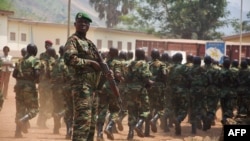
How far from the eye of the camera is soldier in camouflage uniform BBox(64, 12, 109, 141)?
19.2 ft

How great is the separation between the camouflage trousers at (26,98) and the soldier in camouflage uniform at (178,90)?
3.11 m

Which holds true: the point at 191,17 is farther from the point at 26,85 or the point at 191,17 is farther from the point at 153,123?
the point at 26,85

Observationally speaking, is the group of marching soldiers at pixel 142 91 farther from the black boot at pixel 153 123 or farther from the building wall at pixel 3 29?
the building wall at pixel 3 29

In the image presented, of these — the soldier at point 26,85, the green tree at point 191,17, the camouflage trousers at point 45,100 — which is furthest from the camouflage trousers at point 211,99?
the green tree at point 191,17

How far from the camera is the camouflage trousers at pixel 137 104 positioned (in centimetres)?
923

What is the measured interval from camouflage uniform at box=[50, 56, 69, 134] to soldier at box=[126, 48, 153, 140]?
1337mm

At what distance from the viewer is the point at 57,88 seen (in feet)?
32.3

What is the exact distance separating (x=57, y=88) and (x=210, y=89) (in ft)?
11.2

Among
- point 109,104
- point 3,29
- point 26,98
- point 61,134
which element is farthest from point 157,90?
point 3,29

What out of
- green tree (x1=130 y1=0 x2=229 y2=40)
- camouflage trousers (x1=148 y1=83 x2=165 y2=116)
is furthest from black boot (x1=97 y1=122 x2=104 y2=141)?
green tree (x1=130 y1=0 x2=229 y2=40)

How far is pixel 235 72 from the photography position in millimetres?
10203

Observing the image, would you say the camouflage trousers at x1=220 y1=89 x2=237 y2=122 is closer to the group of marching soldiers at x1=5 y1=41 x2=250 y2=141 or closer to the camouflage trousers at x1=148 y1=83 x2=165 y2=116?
the group of marching soldiers at x1=5 y1=41 x2=250 y2=141

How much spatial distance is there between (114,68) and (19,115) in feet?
6.62

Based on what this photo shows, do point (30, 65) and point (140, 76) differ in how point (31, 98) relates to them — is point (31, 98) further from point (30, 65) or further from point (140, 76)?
point (140, 76)
